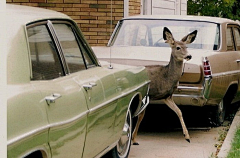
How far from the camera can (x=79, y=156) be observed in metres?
4.71

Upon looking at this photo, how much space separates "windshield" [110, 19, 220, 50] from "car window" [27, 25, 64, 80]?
4.88m

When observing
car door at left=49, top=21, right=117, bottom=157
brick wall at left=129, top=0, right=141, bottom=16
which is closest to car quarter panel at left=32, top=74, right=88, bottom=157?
car door at left=49, top=21, right=117, bottom=157

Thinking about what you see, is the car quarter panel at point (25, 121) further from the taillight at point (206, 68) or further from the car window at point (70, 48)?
the taillight at point (206, 68)

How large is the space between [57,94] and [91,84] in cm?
87

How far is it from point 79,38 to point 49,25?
0.92m

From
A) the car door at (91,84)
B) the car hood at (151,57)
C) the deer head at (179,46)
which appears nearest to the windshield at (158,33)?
the car hood at (151,57)

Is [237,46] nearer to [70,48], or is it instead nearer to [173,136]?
[173,136]

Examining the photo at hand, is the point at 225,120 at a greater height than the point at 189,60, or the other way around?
the point at 189,60

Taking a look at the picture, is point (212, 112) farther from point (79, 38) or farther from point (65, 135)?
point (65, 135)

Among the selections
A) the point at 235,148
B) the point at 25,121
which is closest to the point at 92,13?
the point at 235,148

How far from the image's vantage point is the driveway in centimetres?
778

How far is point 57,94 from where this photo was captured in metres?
4.30

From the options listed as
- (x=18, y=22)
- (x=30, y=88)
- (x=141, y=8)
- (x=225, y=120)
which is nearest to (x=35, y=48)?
(x=18, y=22)

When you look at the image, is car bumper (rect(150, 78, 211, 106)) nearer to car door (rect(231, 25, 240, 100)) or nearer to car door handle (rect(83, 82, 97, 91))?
car door (rect(231, 25, 240, 100))
